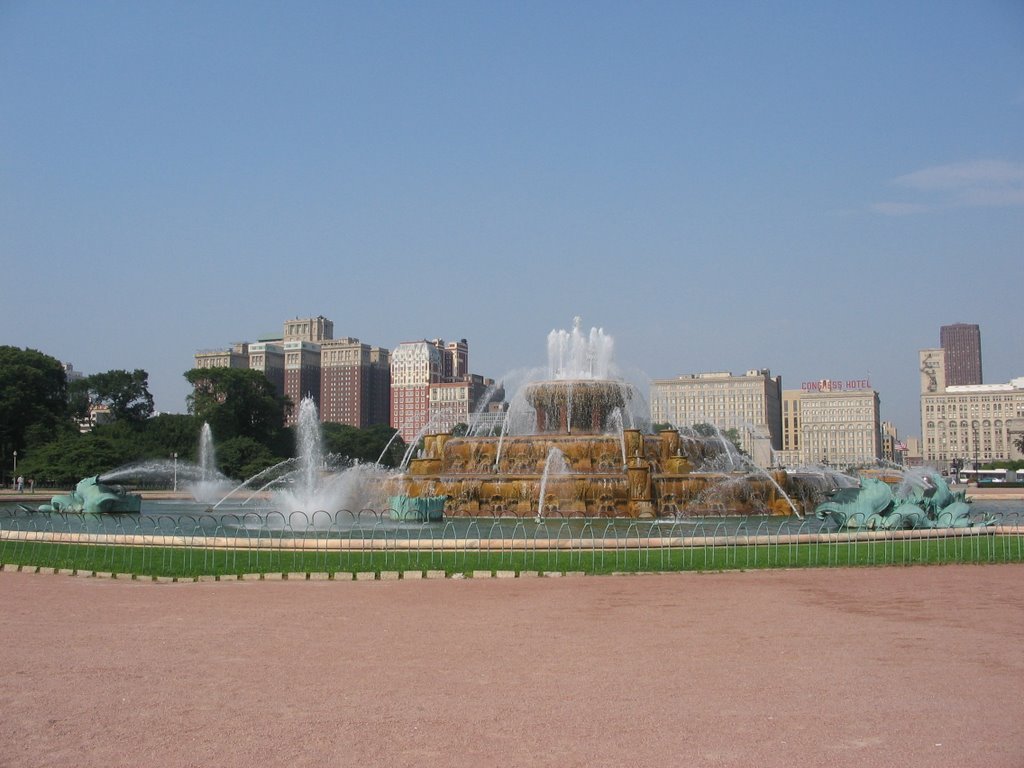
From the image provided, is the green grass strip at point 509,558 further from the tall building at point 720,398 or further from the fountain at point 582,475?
the tall building at point 720,398

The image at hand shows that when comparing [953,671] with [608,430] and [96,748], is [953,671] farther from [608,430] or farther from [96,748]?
[608,430]

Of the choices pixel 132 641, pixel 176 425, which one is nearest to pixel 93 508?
pixel 132 641

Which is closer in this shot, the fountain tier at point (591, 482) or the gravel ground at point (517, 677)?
the gravel ground at point (517, 677)

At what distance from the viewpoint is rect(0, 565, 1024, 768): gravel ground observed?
7.22m

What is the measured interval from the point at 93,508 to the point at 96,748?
2975 centimetres

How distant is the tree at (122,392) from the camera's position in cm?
10025

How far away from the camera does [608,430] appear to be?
44125 mm

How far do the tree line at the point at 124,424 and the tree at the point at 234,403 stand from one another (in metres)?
0.10

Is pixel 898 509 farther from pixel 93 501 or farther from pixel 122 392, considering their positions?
pixel 122 392

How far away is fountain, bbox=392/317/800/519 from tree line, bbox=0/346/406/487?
1678 inches

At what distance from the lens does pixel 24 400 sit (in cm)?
7856

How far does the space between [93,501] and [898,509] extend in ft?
86.8

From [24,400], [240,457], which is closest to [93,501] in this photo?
[24,400]

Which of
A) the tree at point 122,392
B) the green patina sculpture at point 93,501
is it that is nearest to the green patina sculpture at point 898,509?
the green patina sculpture at point 93,501
